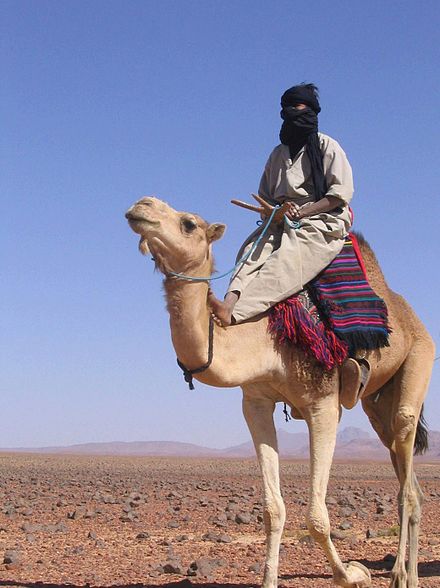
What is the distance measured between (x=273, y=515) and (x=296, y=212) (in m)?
2.29

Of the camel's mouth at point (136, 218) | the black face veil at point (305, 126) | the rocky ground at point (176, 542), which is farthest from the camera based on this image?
the rocky ground at point (176, 542)

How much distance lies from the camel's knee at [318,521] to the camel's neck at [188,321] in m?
1.43

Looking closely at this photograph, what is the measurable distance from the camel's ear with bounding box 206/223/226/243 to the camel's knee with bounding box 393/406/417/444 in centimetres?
251

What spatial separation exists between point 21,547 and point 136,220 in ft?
17.3

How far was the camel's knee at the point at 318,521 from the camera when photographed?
6.45 meters

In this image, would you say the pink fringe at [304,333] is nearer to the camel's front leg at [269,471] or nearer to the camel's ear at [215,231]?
the camel's front leg at [269,471]

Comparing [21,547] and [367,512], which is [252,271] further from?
[367,512]

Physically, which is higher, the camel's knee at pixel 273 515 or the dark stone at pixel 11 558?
the camel's knee at pixel 273 515

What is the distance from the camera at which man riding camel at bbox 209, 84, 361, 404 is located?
21.6ft

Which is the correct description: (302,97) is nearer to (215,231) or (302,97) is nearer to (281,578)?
(215,231)

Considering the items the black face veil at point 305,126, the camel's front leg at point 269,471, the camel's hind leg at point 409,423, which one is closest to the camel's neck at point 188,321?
the camel's front leg at point 269,471

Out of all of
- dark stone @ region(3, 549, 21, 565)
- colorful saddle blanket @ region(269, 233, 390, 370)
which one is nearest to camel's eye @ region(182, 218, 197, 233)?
colorful saddle blanket @ region(269, 233, 390, 370)

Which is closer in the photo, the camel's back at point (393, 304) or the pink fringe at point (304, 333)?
the pink fringe at point (304, 333)

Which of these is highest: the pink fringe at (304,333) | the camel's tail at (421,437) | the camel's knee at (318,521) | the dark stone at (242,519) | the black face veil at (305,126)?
the black face veil at (305,126)
